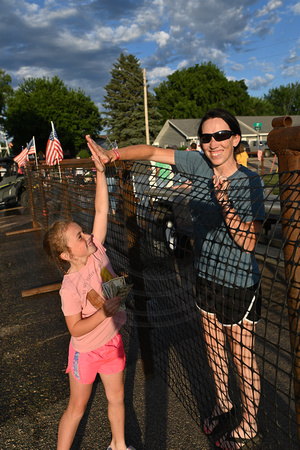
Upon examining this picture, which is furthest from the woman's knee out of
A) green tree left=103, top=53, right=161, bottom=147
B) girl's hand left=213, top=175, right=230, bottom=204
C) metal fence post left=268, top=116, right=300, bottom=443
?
green tree left=103, top=53, right=161, bottom=147

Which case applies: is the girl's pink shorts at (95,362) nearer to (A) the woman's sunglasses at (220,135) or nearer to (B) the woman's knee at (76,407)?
(B) the woman's knee at (76,407)

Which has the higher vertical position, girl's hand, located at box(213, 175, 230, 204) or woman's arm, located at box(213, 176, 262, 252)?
girl's hand, located at box(213, 175, 230, 204)

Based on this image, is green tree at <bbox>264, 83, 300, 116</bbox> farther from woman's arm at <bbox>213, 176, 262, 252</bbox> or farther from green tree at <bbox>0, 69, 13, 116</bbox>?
woman's arm at <bbox>213, 176, 262, 252</bbox>

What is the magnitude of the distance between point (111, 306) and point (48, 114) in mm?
54059

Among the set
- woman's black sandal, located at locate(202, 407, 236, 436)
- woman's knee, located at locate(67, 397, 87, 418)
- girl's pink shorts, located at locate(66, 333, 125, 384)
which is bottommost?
woman's black sandal, located at locate(202, 407, 236, 436)

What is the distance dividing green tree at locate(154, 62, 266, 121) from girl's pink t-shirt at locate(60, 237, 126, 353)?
193 ft

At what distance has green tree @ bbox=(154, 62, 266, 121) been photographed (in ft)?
192

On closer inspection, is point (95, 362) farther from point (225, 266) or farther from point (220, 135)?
point (220, 135)

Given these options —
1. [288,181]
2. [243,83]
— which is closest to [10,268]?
[288,181]

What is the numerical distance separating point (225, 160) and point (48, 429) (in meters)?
2.18

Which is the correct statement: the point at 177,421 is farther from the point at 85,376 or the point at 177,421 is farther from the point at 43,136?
the point at 43,136

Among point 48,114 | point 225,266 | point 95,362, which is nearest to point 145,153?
point 225,266

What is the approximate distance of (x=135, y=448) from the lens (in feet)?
7.47

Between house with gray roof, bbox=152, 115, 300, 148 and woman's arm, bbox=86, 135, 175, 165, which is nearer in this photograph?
woman's arm, bbox=86, 135, 175, 165
